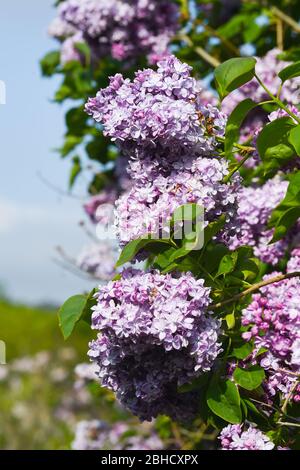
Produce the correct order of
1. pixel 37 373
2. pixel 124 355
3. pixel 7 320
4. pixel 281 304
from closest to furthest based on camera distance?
1. pixel 124 355
2. pixel 281 304
3. pixel 37 373
4. pixel 7 320

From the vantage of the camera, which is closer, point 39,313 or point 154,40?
point 154,40

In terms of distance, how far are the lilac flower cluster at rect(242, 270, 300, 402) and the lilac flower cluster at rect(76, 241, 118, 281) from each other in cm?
222

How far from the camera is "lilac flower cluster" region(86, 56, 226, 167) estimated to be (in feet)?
6.66

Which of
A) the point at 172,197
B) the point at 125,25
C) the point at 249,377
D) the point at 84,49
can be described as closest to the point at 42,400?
the point at 84,49

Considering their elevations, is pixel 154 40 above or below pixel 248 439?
above

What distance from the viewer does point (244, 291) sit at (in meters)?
2.11

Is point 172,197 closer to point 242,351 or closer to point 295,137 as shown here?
point 295,137

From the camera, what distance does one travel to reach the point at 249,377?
6.80 ft

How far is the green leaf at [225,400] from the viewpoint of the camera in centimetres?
202

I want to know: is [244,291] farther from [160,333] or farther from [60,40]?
[60,40]

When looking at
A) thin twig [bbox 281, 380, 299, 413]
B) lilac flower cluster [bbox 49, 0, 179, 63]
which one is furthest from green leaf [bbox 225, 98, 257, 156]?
lilac flower cluster [bbox 49, 0, 179, 63]

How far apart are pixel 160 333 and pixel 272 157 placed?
657mm

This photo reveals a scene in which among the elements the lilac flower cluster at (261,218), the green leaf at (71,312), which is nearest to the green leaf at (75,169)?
the lilac flower cluster at (261,218)

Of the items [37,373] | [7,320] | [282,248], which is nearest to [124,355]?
[282,248]
